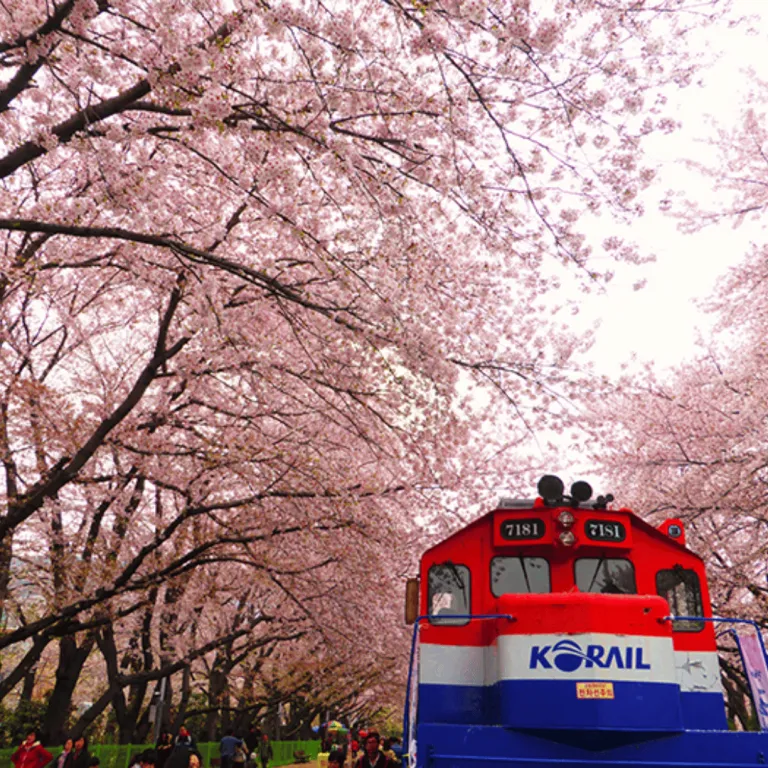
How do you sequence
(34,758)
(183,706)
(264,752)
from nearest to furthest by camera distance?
(34,758), (183,706), (264,752)

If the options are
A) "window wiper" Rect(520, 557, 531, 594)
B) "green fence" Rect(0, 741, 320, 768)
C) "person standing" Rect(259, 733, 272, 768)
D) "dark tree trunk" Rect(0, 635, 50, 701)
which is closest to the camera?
"window wiper" Rect(520, 557, 531, 594)

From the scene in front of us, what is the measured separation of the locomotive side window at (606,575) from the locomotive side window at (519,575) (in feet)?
1.01

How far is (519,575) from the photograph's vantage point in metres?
6.68

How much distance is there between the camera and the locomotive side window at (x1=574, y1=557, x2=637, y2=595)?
6.59 m

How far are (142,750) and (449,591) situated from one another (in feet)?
41.5

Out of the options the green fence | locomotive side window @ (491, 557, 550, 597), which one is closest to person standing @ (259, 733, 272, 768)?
the green fence

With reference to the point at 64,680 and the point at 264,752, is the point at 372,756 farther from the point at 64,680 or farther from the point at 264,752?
the point at 264,752

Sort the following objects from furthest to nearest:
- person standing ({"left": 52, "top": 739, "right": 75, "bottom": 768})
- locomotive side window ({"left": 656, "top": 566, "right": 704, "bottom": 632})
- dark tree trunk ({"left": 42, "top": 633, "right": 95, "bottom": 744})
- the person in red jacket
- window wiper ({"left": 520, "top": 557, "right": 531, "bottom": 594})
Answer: dark tree trunk ({"left": 42, "top": 633, "right": 95, "bottom": 744})
person standing ({"left": 52, "top": 739, "right": 75, "bottom": 768})
the person in red jacket
window wiper ({"left": 520, "top": 557, "right": 531, "bottom": 594})
locomotive side window ({"left": 656, "top": 566, "right": 704, "bottom": 632})

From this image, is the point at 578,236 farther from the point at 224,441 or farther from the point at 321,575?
the point at 321,575

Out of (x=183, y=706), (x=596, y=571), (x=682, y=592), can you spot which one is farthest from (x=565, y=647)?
(x=183, y=706)

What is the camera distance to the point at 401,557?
14367 millimetres

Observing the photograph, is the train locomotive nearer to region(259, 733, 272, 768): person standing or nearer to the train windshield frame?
the train windshield frame

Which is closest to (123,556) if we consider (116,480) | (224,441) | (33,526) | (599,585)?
(33,526)

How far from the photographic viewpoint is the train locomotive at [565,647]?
540cm
